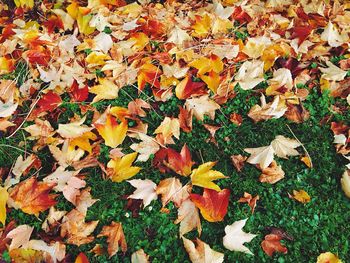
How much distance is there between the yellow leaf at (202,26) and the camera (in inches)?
Answer: 101

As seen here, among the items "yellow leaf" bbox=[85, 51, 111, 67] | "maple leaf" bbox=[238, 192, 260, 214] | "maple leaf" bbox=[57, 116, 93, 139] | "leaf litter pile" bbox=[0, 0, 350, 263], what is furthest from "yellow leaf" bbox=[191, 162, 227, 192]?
"yellow leaf" bbox=[85, 51, 111, 67]

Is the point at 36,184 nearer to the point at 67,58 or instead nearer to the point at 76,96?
the point at 76,96

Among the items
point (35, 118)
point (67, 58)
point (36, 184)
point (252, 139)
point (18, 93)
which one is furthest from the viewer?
point (67, 58)

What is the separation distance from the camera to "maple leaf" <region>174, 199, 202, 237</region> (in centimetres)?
168

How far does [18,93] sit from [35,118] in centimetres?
27

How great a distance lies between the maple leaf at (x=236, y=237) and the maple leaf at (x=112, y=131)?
689 mm

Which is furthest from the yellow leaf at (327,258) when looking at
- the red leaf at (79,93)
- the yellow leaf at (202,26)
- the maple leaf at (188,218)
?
the yellow leaf at (202,26)

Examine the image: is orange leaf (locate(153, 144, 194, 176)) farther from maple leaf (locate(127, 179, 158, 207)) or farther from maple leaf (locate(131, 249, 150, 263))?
maple leaf (locate(131, 249, 150, 263))

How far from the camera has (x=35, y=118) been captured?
2.15 meters

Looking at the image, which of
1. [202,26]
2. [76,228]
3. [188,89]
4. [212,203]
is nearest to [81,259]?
[76,228]

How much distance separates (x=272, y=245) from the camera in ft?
5.32

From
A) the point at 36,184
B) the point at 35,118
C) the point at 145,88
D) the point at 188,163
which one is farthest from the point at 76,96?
the point at 188,163

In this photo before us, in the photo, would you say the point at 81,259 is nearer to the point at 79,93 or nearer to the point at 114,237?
the point at 114,237

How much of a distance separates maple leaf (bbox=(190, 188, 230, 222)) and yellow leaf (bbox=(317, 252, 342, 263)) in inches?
16.2
